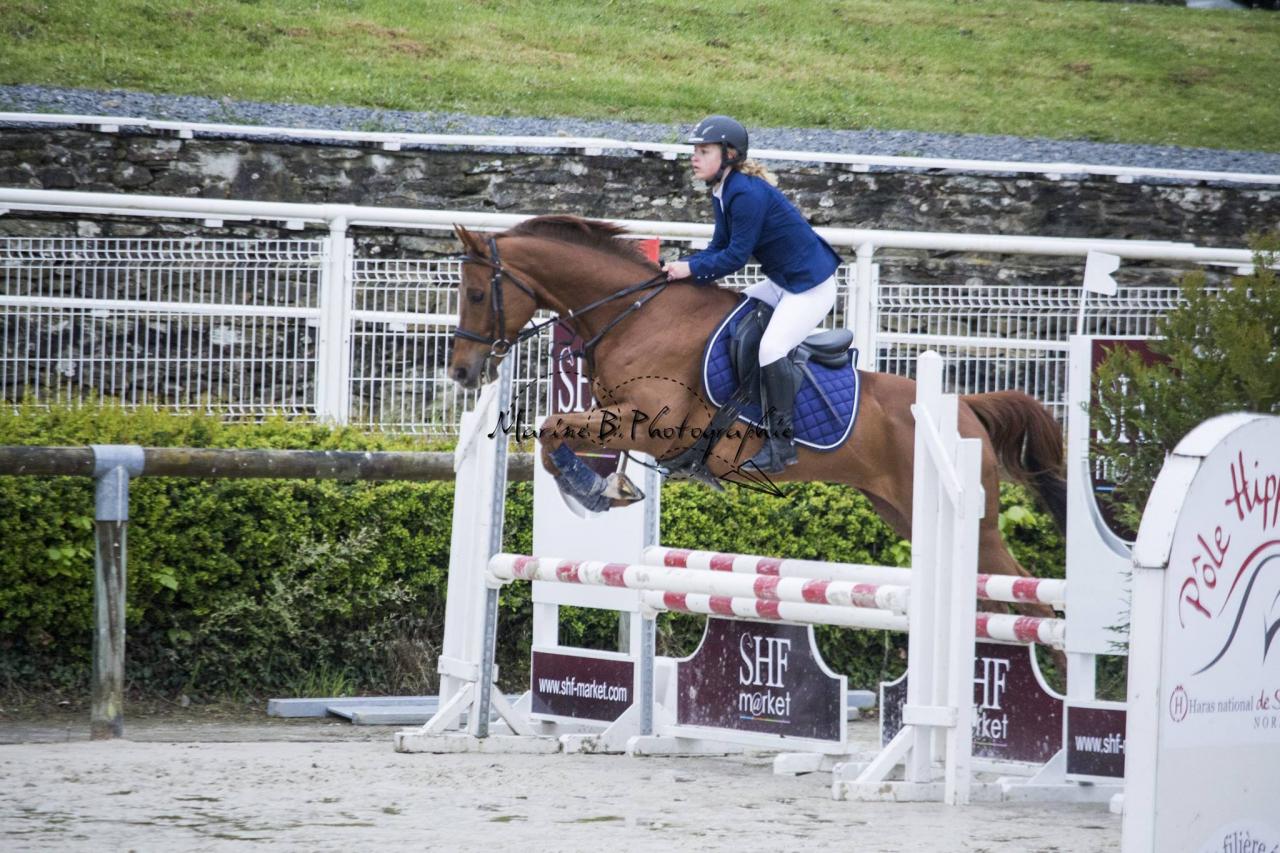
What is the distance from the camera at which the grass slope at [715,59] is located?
16547mm

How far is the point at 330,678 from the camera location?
736 cm

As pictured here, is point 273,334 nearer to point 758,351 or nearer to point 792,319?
point 758,351

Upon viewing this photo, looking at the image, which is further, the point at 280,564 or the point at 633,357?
the point at 280,564

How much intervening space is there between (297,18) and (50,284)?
10.9 meters

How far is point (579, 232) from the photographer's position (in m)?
6.15

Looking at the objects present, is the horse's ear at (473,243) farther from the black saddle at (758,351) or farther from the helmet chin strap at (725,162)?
the black saddle at (758,351)

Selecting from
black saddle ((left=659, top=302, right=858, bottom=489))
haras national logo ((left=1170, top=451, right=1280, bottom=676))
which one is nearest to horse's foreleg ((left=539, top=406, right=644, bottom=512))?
black saddle ((left=659, top=302, right=858, bottom=489))

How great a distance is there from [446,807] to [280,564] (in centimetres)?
289

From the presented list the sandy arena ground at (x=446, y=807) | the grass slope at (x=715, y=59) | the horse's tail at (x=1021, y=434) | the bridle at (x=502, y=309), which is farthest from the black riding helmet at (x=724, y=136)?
the grass slope at (x=715, y=59)

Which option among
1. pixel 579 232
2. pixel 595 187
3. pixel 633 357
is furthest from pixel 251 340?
pixel 595 187

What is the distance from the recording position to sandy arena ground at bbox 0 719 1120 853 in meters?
3.96

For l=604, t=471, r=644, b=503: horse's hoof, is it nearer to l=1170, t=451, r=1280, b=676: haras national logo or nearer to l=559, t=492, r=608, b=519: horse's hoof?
l=559, t=492, r=608, b=519: horse's hoof

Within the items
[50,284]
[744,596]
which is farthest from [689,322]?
[50,284]

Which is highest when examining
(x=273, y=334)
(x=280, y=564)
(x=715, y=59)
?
(x=715, y=59)
